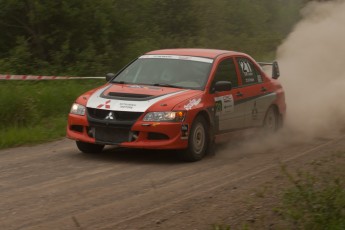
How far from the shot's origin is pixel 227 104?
10891 millimetres

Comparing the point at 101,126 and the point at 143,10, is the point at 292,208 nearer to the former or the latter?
the point at 101,126

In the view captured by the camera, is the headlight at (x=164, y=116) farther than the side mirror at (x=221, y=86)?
No

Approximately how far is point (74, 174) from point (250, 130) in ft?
12.6

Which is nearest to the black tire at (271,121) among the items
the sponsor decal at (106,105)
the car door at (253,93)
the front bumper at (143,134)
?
the car door at (253,93)

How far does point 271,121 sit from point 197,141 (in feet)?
9.38

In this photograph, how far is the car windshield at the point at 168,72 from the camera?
10664 mm

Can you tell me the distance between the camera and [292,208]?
21.3ft

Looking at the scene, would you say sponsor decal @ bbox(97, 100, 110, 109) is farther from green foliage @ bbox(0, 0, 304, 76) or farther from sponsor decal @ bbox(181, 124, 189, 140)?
green foliage @ bbox(0, 0, 304, 76)

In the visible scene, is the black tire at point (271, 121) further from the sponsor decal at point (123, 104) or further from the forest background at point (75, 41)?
the forest background at point (75, 41)

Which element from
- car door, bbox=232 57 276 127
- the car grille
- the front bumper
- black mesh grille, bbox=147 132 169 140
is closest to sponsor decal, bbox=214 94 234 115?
car door, bbox=232 57 276 127

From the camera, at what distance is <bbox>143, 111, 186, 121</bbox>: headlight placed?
381 inches

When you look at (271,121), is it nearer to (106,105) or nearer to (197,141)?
(197,141)

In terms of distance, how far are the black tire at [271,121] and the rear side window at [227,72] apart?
1307mm

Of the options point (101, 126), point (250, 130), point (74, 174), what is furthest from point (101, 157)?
point (250, 130)
